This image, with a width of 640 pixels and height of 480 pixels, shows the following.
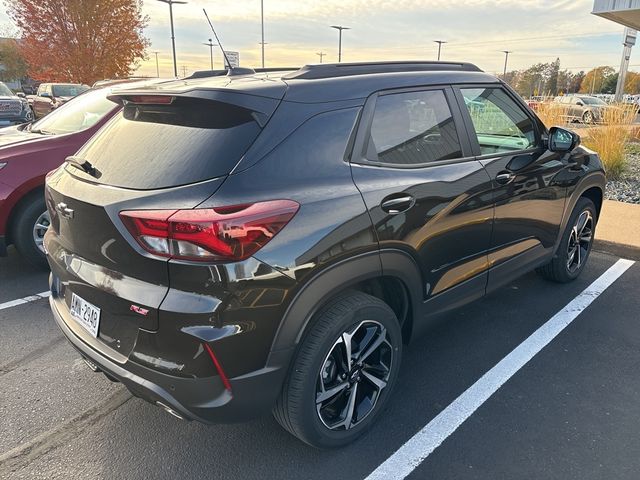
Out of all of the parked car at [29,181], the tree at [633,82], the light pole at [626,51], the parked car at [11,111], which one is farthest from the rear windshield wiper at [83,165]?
the tree at [633,82]

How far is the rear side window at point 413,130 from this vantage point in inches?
100

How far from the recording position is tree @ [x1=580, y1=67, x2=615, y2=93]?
72.2m

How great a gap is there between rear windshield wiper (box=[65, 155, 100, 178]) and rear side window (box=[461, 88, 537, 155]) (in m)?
2.25

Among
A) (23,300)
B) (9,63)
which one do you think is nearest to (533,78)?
(9,63)

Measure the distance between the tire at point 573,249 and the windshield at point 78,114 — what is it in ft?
14.6

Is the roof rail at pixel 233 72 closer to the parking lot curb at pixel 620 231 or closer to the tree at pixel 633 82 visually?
the parking lot curb at pixel 620 231

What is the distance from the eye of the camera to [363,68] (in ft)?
9.00

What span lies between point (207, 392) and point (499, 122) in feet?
9.32

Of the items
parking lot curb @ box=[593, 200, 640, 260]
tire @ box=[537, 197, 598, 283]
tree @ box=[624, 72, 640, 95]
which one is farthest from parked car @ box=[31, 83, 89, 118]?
tree @ box=[624, 72, 640, 95]

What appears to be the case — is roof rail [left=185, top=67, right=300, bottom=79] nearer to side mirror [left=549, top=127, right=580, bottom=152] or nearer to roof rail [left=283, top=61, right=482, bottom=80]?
roof rail [left=283, top=61, right=482, bottom=80]

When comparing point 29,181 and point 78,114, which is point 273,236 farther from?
point 78,114

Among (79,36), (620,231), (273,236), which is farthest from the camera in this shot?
(79,36)

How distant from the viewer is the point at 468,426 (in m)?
2.68

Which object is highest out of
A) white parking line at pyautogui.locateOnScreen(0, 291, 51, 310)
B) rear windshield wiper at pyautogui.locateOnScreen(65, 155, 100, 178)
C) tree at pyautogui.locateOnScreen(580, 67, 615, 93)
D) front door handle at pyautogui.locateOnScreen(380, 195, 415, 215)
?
tree at pyautogui.locateOnScreen(580, 67, 615, 93)
